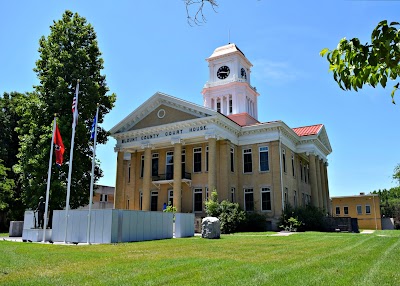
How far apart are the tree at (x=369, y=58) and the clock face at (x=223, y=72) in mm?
40457

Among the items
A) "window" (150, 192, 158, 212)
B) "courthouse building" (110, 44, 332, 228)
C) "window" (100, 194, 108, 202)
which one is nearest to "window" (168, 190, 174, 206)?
"courthouse building" (110, 44, 332, 228)

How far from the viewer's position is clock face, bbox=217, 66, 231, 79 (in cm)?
4388

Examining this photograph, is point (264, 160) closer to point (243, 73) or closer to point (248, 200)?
point (248, 200)

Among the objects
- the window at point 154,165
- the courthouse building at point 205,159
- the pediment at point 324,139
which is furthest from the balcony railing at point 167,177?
the pediment at point 324,139

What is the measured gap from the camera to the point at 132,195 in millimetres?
37875

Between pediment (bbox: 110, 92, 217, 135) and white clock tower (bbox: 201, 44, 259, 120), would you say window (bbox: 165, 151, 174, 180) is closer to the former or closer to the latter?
pediment (bbox: 110, 92, 217, 135)

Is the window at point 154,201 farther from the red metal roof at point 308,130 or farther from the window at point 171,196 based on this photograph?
the red metal roof at point 308,130

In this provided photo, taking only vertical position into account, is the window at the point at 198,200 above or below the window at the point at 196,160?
below

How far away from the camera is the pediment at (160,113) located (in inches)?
1310

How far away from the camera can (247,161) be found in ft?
114

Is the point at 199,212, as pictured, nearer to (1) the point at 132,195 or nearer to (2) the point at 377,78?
(1) the point at 132,195

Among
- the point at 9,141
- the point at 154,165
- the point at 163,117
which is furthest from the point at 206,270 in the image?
the point at 9,141

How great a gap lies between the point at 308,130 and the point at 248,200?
40.5 feet

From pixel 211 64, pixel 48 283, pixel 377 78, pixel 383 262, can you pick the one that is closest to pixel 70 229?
pixel 48 283
